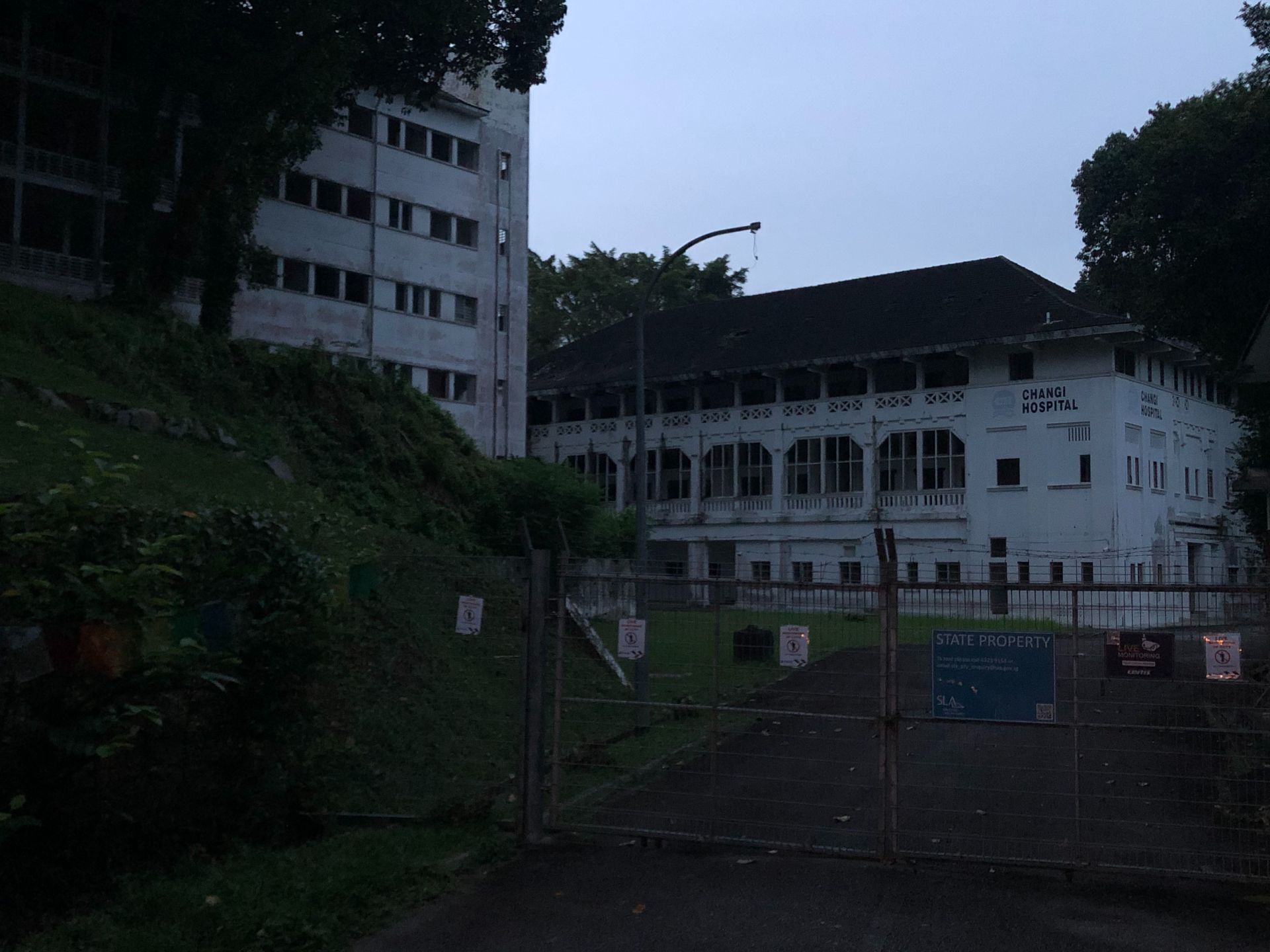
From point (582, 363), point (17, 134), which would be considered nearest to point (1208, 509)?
point (582, 363)

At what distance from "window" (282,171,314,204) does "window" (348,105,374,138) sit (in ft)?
8.26

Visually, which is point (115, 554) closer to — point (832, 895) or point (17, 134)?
point (832, 895)

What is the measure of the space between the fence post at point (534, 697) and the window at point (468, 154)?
38.4m

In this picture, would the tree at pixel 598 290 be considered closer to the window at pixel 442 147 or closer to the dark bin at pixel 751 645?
the window at pixel 442 147

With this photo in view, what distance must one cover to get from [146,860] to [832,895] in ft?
15.2

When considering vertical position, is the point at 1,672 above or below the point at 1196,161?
below

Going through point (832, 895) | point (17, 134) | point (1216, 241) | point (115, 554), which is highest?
point (17, 134)

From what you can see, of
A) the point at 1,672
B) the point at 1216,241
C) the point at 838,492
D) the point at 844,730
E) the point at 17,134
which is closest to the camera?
the point at 1,672

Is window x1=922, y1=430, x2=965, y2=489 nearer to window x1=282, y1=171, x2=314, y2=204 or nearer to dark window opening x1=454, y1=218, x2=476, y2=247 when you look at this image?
dark window opening x1=454, y1=218, x2=476, y2=247

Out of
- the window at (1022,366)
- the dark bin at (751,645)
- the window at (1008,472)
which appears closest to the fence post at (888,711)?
the dark bin at (751,645)

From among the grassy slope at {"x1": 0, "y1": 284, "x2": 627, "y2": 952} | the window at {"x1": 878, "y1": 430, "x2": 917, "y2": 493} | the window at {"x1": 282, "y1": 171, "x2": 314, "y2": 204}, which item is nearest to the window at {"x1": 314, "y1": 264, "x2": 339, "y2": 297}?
the window at {"x1": 282, "y1": 171, "x2": 314, "y2": 204}

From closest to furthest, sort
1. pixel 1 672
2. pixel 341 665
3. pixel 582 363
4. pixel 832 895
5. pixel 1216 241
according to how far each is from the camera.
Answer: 1. pixel 1 672
2. pixel 832 895
3. pixel 341 665
4. pixel 1216 241
5. pixel 582 363

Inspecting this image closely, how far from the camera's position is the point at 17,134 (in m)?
33.7

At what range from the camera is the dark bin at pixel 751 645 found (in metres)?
10.3
